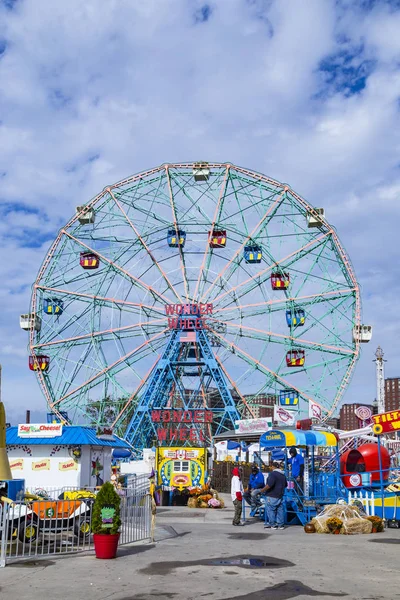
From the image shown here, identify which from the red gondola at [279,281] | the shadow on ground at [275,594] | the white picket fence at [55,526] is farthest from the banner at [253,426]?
the shadow on ground at [275,594]

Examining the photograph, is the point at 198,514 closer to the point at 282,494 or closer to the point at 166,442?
the point at 282,494

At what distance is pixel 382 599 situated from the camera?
832cm

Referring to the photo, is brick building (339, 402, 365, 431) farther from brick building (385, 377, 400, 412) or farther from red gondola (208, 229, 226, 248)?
red gondola (208, 229, 226, 248)

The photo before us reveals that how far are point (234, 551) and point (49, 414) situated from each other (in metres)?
Answer: 31.6

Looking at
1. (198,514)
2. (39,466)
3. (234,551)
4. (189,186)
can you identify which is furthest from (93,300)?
(234,551)

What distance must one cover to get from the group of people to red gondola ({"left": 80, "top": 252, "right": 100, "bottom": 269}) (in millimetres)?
25422

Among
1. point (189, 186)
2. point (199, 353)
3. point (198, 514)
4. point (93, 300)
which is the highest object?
point (189, 186)

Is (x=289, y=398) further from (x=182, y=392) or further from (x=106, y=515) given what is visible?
(x=106, y=515)

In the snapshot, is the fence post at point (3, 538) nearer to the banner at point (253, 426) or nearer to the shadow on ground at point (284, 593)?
the shadow on ground at point (284, 593)

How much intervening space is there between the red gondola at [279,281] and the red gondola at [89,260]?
1111 cm

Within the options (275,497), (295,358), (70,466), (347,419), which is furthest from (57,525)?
(347,419)

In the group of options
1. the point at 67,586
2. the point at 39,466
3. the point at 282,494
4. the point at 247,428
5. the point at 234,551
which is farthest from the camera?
the point at 247,428

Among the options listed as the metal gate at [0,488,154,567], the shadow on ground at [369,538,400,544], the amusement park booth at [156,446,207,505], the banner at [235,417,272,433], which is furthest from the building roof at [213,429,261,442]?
the metal gate at [0,488,154,567]

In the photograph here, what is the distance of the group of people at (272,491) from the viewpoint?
1647cm
